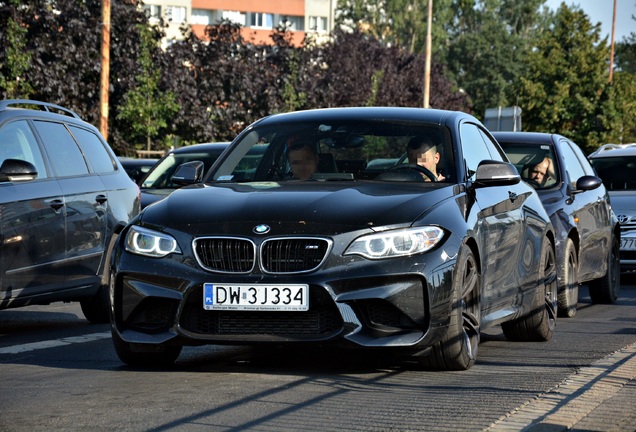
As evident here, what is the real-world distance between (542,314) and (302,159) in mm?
2216

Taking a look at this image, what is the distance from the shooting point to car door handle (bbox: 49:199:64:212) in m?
10.6

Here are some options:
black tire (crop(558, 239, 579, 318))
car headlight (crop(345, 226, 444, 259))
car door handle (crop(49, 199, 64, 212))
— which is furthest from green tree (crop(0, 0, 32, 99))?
car headlight (crop(345, 226, 444, 259))

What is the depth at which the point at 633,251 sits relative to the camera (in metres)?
18.5

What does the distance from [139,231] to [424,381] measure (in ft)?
5.71

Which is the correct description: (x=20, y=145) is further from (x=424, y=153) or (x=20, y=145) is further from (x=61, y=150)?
(x=424, y=153)

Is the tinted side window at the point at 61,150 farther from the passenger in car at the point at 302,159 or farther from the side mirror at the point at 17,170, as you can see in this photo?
the passenger in car at the point at 302,159

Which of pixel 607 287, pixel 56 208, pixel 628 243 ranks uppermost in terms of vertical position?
pixel 56 208

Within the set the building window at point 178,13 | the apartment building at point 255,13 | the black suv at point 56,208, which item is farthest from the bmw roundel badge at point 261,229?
the building window at point 178,13

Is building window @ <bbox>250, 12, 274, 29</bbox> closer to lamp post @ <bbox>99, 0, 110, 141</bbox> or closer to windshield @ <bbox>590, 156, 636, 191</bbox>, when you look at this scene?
lamp post @ <bbox>99, 0, 110, 141</bbox>

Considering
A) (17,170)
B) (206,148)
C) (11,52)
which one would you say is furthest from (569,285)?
(11,52)

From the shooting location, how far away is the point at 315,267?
7469 millimetres

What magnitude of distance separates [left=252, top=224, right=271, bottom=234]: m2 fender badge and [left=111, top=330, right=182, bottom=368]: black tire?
0.85 metres

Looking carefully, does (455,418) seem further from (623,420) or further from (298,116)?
(298,116)

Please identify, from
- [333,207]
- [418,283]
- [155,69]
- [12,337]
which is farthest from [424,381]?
[155,69]
